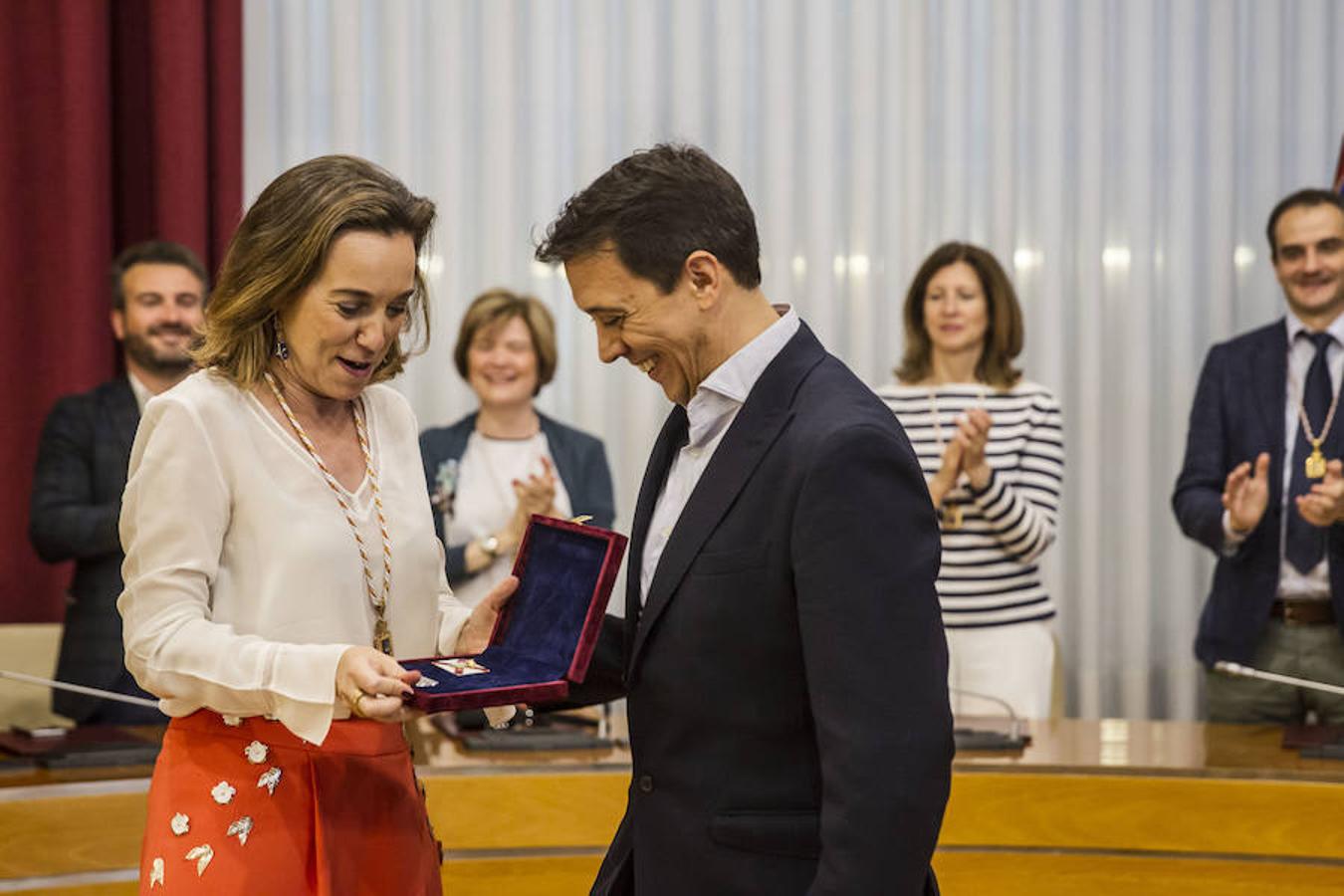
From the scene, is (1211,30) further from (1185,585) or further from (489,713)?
(489,713)

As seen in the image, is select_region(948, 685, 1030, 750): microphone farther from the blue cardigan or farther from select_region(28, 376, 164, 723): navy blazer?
select_region(28, 376, 164, 723): navy blazer

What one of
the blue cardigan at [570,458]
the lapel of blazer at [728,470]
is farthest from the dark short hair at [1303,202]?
the lapel of blazer at [728,470]

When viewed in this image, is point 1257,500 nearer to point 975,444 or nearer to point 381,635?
point 975,444

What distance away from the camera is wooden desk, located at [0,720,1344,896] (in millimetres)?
3016

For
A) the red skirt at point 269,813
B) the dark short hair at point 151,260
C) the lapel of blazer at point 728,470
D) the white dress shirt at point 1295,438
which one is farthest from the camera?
the dark short hair at point 151,260

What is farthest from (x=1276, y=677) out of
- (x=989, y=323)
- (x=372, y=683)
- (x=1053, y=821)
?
(x=372, y=683)

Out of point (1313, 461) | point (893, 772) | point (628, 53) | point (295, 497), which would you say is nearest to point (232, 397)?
point (295, 497)

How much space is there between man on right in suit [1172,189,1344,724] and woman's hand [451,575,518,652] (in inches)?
86.1

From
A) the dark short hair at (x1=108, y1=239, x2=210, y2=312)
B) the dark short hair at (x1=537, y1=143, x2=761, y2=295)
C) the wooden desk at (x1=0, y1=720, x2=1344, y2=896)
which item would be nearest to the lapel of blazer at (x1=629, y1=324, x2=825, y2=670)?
the dark short hair at (x1=537, y1=143, x2=761, y2=295)

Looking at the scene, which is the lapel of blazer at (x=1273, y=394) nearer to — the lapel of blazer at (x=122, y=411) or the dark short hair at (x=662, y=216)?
the dark short hair at (x=662, y=216)

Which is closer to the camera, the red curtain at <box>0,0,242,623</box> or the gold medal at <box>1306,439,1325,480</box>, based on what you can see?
the gold medal at <box>1306,439,1325,480</box>

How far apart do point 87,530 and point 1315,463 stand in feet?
9.67

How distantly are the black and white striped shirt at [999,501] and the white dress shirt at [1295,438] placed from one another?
46 centimetres

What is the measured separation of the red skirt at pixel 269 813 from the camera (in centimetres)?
194
